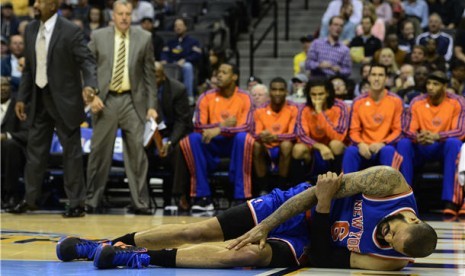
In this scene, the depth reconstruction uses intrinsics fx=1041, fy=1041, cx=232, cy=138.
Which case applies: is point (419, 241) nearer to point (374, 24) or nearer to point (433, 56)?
point (433, 56)

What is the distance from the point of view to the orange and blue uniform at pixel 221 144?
421 inches

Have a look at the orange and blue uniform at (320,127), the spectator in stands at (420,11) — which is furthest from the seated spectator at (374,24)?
the orange and blue uniform at (320,127)

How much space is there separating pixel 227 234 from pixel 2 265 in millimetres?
1321

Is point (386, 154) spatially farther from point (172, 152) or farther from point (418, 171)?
point (172, 152)

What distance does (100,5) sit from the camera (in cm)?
1780

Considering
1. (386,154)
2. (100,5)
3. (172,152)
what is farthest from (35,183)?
(100,5)

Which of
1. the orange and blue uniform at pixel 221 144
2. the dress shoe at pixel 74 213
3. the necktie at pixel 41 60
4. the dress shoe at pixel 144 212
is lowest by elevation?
the dress shoe at pixel 144 212

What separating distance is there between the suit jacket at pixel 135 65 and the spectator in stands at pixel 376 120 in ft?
6.84

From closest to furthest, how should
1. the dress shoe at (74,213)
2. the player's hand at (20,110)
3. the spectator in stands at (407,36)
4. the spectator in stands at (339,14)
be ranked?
the dress shoe at (74,213)
the player's hand at (20,110)
the spectator in stands at (407,36)
the spectator in stands at (339,14)

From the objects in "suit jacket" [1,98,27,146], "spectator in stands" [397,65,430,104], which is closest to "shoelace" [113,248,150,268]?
"suit jacket" [1,98,27,146]

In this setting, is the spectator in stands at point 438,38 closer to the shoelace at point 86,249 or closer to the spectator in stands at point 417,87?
the spectator in stands at point 417,87

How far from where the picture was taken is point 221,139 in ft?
35.9

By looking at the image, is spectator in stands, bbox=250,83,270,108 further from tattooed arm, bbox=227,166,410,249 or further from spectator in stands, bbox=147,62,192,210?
tattooed arm, bbox=227,166,410,249

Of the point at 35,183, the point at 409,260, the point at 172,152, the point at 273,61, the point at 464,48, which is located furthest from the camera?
the point at 273,61
